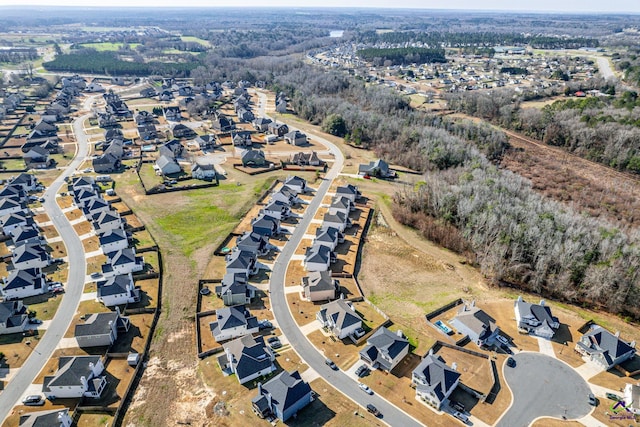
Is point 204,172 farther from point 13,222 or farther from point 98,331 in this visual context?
point 98,331

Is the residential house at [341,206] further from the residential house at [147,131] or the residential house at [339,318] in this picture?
the residential house at [147,131]

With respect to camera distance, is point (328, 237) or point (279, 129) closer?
point (328, 237)

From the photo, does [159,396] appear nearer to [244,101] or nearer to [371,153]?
[371,153]

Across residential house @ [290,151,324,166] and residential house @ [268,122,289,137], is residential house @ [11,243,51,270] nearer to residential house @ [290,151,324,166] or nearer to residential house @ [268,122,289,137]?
residential house @ [290,151,324,166]

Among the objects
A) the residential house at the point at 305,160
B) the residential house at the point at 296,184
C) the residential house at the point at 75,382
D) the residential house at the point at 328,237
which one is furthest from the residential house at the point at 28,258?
the residential house at the point at 305,160

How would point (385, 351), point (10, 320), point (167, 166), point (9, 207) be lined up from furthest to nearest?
point (167, 166) < point (9, 207) < point (10, 320) < point (385, 351)

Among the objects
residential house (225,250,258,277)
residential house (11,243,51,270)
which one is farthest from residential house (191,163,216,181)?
residential house (11,243,51,270)

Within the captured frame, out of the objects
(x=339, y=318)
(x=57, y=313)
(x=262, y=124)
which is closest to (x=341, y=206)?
(x=339, y=318)
